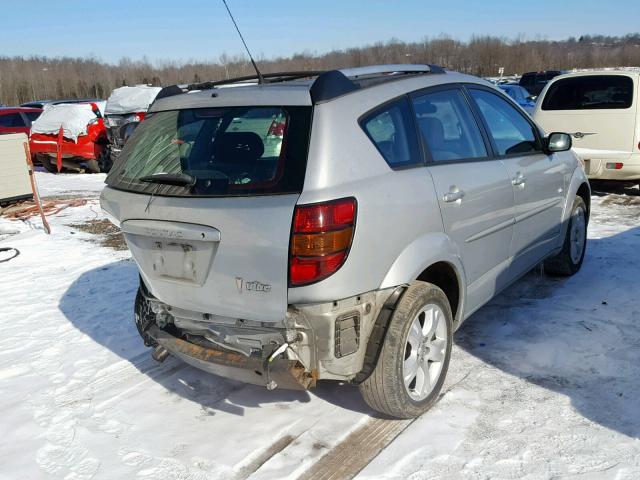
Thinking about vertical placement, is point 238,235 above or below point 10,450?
above

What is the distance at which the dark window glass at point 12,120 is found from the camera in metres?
15.4

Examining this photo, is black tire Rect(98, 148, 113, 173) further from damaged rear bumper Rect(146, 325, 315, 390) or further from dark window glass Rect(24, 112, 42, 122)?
damaged rear bumper Rect(146, 325, 315, 390)

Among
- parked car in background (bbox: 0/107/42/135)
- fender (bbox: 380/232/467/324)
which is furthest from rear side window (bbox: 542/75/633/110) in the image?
parked car in background (bbox: 0/107/42/135)

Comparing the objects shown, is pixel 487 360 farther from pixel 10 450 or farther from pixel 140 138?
pixel 10 450

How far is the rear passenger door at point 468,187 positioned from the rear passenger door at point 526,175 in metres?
0.16

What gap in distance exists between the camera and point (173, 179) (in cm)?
311

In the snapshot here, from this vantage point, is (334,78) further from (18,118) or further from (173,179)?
(18,118)

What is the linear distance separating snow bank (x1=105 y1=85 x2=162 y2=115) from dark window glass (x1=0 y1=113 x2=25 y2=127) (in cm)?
290

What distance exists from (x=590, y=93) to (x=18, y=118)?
13.6 meters

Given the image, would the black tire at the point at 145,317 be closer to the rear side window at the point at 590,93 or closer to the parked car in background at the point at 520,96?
the rear side window at the point at 590,93

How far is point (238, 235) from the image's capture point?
110 inches

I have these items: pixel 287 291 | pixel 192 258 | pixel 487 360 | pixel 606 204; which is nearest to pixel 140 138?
pixel 192 258

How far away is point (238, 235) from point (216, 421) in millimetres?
1233

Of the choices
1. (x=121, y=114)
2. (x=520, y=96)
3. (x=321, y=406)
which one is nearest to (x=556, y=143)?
(x=321, y=406)
